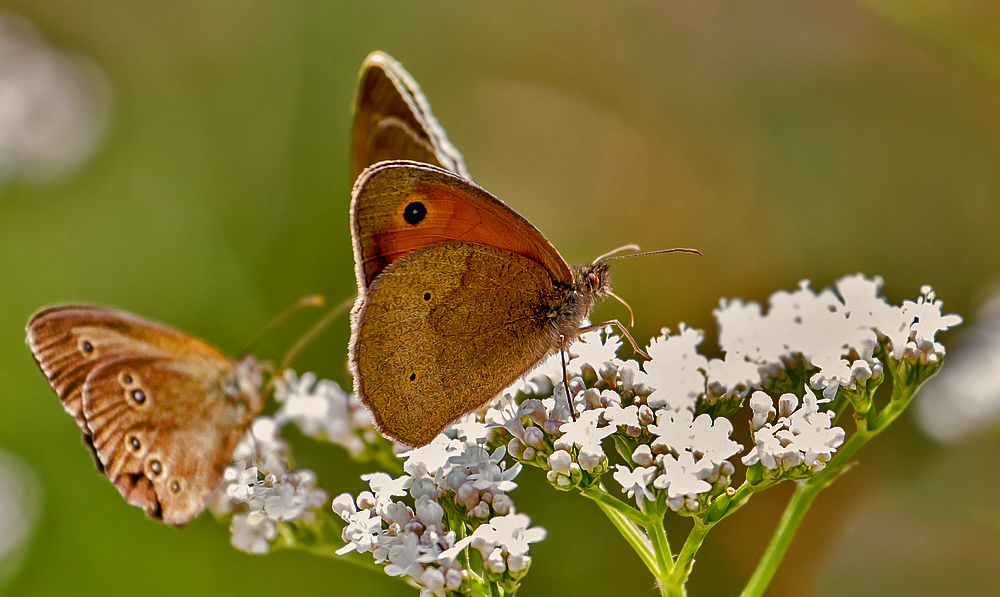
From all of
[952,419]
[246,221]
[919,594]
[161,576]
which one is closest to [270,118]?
[246,221]

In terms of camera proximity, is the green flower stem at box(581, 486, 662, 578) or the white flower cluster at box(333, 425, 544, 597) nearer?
the white flower cluster at box(333, 425, 544, 597)

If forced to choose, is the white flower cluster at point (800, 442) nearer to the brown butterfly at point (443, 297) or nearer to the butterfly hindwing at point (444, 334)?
the brown butterfly at point (443, 297)

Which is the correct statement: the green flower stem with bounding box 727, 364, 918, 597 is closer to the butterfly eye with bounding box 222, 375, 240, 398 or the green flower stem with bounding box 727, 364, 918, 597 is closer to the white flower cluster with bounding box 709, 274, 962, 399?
the white flower cluster with bounding box 709, 274, 962, 399

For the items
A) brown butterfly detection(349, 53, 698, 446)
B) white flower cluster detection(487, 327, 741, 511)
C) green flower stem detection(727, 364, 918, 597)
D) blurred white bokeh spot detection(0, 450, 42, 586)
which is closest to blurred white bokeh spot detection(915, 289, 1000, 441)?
green flower stem detection(727, 364, 918, 597)

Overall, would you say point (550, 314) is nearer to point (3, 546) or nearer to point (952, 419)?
point (952, 419)

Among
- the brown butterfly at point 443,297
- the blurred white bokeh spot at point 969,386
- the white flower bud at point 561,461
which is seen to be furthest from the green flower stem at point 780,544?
the blurred white bokeh spot at point 969,386

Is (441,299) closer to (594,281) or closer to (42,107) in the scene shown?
(594,281)

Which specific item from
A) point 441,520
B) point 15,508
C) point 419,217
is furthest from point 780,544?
point 15,508
